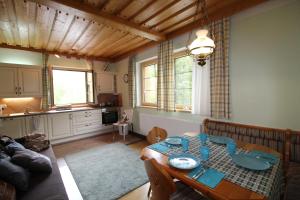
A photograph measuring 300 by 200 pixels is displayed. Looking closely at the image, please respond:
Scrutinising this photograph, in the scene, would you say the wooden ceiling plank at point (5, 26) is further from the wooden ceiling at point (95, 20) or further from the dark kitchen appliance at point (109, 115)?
the dark kitchen appliance at point (109, 115)

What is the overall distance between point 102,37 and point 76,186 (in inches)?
112

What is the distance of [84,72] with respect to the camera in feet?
15.8

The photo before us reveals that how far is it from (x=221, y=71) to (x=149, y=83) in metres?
2.19

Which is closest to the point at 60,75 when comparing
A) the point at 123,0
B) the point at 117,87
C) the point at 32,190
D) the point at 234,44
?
the point at 117,87

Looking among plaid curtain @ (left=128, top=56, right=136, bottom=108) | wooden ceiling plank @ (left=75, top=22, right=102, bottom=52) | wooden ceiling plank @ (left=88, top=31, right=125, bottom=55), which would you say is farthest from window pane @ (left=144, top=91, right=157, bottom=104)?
wooden ceiling plank @ (left=75, top=22, right=102, bottom=52)

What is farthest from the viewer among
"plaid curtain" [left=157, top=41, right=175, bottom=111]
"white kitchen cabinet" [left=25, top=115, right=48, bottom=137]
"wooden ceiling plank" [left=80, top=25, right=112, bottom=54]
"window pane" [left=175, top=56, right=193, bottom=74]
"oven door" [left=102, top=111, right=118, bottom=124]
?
"oven door" [left=102, top=111, right=118, bottom=124]

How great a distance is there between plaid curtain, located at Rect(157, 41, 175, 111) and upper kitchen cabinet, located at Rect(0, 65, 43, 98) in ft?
10.1

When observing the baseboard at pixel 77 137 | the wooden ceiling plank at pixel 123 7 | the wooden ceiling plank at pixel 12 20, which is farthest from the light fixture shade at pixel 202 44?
the baseboard at pixel 77 137

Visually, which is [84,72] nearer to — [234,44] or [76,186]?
[76,186]

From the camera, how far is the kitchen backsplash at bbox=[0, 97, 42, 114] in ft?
11.8

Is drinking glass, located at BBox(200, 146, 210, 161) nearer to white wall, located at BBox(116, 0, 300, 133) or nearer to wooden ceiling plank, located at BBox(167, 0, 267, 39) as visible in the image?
white wall, located at BBox(116, 0, 300, 133)

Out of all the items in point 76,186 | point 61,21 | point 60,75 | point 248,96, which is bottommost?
point 76,186

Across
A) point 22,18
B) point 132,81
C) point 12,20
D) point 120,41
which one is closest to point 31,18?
point 22,18

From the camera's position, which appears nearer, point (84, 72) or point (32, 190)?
point (32, 190)
